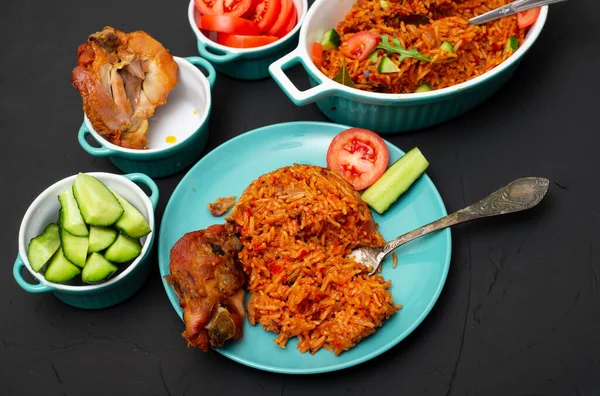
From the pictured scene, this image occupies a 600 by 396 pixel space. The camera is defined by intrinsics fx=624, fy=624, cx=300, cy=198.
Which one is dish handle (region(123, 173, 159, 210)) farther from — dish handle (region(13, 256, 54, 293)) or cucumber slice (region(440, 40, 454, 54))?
cucumber slice (region(440, 40, 454, 54))

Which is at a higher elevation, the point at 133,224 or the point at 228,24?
the point at 228,24

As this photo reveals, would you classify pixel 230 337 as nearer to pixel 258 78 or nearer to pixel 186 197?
pixel 186 197

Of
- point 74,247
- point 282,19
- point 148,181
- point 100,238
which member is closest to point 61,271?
point 74,247

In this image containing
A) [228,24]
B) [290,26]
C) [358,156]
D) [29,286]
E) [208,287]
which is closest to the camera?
[208,287]

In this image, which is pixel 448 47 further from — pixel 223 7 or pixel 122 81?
pixel 122 81

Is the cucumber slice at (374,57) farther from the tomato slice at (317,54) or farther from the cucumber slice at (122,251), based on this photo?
the cucumber slice at (122,251)

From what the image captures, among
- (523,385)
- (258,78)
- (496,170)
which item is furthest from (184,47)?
(523,385)

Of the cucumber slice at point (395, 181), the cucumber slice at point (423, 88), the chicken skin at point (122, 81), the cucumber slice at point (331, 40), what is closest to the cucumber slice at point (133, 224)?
the chicken skin at point (122, 81)
